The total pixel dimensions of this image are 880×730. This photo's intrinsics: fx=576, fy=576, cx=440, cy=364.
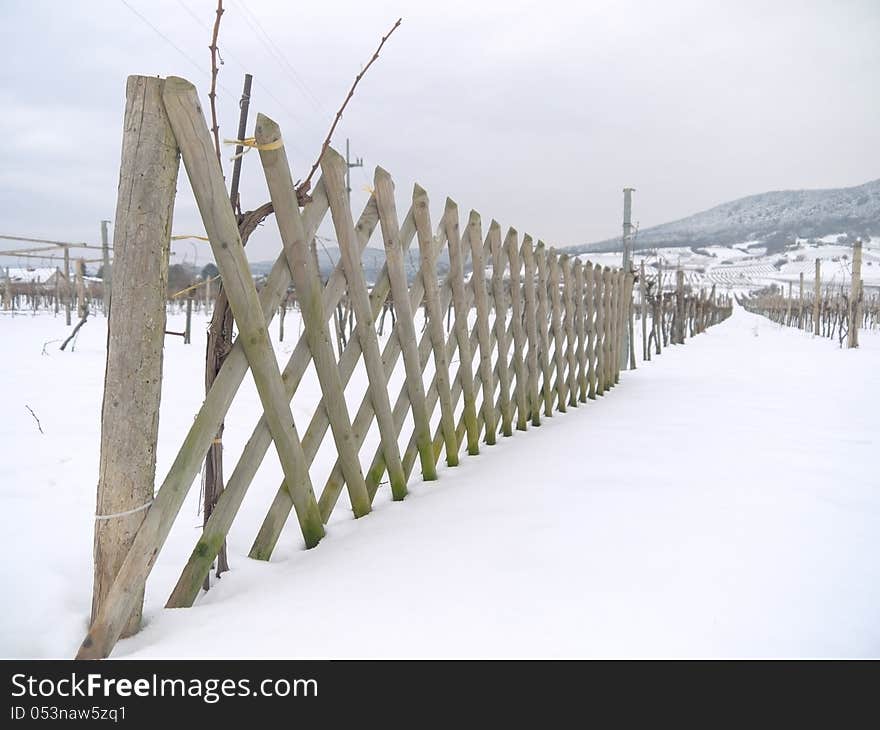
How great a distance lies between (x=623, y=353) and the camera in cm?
912

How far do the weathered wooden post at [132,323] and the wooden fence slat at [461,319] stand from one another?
186 cm

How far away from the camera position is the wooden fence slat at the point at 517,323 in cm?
394

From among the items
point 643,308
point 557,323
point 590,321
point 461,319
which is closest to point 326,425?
point 461,319

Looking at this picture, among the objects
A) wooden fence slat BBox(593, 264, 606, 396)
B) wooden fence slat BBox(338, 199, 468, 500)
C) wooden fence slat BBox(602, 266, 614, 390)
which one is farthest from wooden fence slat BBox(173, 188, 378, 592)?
wooden fence slat BBox(602, 266, 614, 390)

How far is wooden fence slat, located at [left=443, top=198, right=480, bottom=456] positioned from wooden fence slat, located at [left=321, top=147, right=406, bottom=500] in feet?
2.78

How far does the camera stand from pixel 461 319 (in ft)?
10.6

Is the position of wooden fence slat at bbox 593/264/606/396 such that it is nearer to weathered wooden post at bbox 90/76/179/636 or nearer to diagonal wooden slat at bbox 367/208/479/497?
diagonal wooden slat at bbox 367/208/479/497

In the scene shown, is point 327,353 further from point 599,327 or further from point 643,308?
point 643,308

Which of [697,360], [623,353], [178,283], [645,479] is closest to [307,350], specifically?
[645,479]

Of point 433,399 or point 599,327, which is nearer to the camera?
point 433,399

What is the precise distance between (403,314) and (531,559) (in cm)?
123


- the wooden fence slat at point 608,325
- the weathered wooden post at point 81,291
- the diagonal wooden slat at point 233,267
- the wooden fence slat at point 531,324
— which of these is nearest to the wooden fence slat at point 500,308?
the wooden fence slat at point 531,324

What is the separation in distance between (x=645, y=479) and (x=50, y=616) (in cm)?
226

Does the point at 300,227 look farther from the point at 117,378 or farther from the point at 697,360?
the point at 697,360
